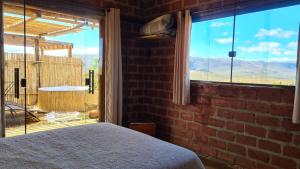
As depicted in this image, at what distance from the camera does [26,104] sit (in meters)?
3.07

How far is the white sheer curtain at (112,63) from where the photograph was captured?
3.22m

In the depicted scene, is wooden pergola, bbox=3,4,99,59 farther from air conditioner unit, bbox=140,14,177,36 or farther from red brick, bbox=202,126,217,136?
red brick, bbox=202,126,217,136

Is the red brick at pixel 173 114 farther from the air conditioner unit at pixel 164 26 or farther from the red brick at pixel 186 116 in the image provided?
the air conditioner unit at pixel 164 26

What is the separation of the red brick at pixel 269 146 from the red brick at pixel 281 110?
0.31 meters

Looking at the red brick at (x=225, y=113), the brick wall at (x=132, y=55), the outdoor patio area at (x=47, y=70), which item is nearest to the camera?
the red brick at (x=225, y=113)

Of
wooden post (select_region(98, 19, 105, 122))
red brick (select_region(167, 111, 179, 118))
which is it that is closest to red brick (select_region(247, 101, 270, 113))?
red brick (select_region(167, 111, 179, 118))

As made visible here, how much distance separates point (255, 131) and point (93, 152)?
1818mm

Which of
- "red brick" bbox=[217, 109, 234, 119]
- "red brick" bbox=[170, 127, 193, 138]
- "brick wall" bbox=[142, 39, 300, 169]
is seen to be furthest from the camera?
"red brick" bbox=[170, 127, 193, 138]

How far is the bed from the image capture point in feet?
4.14

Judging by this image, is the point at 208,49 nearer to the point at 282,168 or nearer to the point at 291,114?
the point at 291,114

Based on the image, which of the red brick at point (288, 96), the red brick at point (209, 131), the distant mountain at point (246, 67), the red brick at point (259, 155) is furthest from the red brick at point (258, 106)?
the red brick at point (209, 131)

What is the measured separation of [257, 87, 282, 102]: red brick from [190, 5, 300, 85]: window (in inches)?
3.5

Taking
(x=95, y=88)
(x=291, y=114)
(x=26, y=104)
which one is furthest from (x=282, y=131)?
(x=26, y=104)

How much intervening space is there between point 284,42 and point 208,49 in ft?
3.02
